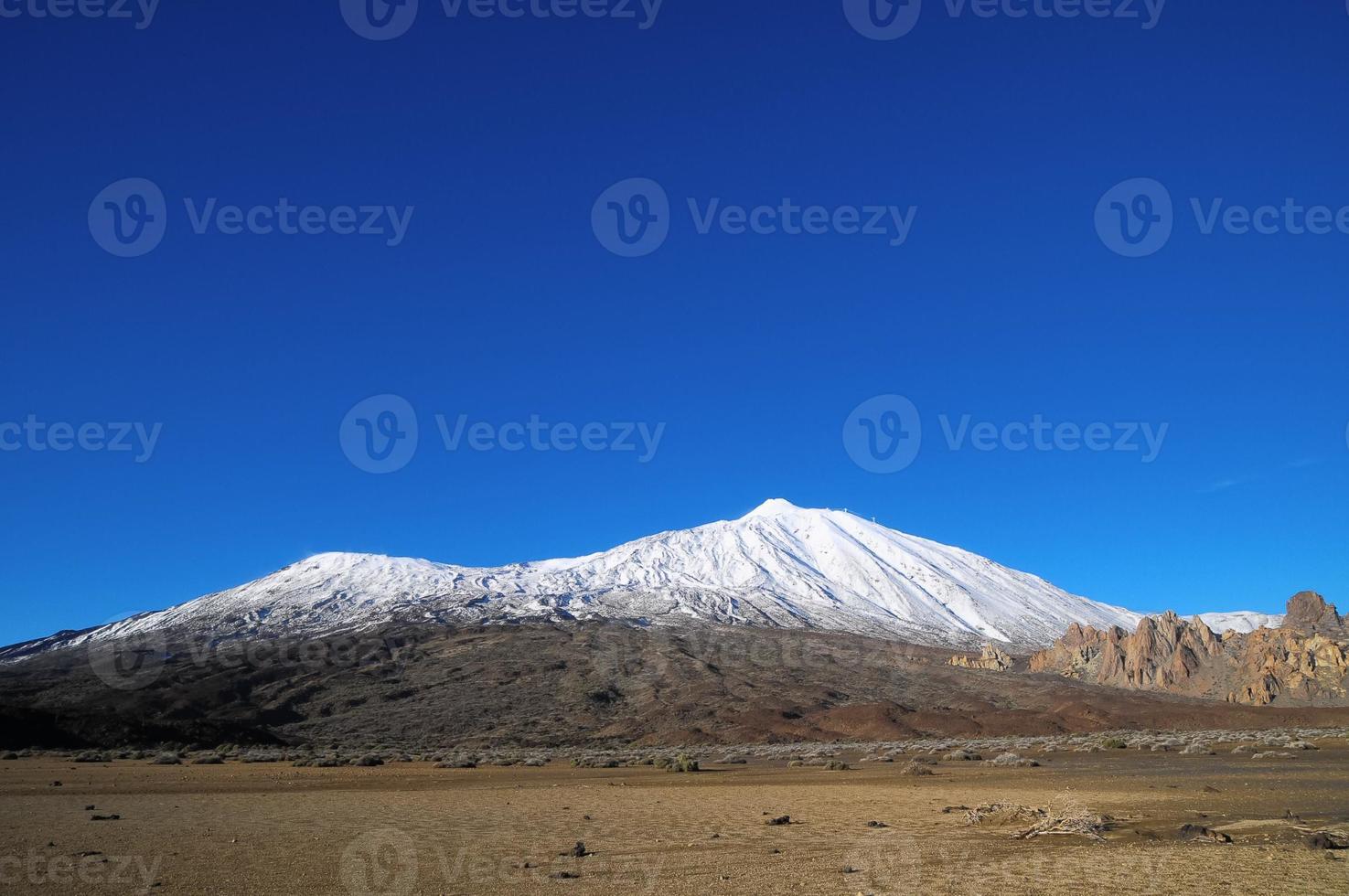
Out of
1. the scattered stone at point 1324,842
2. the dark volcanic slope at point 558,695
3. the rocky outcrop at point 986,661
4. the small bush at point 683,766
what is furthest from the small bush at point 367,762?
the rocky outcrop at point 986,661

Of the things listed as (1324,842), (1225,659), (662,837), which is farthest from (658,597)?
(1324,842)

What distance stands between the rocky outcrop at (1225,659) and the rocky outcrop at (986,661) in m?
4.92

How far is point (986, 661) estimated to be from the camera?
111 m

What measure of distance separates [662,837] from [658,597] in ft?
450

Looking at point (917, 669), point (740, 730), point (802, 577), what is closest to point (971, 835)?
point (740, 730)

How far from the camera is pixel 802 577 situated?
178 meters

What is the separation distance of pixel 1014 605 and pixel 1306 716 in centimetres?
11638

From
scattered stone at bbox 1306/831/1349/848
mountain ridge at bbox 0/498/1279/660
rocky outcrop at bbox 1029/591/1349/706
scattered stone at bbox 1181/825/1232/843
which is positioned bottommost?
rocky outcrop at bbox 1029/591/1349/706

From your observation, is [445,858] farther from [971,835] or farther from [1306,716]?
[1306,716]

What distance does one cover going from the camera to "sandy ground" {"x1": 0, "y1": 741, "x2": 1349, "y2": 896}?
37.9ft

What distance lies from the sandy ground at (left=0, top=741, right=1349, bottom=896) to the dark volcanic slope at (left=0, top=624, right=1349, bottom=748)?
36.1 meters

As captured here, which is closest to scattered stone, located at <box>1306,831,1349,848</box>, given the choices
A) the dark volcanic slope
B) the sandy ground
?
the sandy ground

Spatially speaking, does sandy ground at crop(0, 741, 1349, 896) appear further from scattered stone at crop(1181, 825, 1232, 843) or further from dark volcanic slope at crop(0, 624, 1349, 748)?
dark volcanic slope at crop(0, 624, 1349, 748)

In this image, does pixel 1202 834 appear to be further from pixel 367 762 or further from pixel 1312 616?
pixel 1312 616
